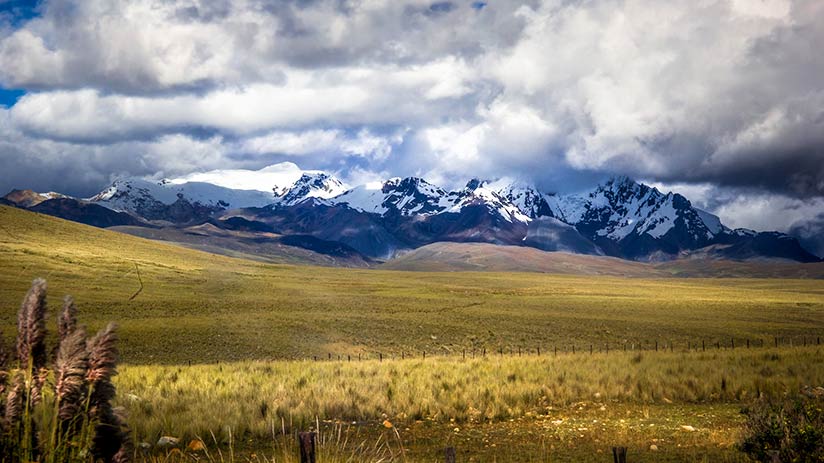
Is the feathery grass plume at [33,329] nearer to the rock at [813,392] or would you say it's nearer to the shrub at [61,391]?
the shrub at [61,391]

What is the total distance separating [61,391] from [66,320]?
1.36 feet

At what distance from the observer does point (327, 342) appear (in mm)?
43531

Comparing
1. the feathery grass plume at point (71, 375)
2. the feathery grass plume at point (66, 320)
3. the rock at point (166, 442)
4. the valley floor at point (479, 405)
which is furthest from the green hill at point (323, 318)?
the feathery grass plume at point (71, 375)

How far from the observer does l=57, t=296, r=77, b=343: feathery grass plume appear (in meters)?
2.77

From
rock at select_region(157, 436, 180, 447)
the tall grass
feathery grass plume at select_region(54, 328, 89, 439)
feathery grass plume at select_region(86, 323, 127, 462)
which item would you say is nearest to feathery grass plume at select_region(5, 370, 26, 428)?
feathery grass plume at select_region(54, 328, 89, 439)

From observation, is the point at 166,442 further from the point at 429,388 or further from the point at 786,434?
the point at 786,434

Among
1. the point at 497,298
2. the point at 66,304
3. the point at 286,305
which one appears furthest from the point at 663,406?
the point at 497,298

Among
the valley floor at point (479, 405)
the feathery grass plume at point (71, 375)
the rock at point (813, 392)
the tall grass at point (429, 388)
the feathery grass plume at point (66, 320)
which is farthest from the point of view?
the rock at point (813, 392)

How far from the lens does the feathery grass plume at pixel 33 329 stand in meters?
2.56

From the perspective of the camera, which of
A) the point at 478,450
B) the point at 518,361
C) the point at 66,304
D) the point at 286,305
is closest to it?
the point at 66,304

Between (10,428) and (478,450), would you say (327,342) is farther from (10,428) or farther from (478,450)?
(10,428)

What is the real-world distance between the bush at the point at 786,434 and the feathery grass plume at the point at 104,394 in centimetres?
722

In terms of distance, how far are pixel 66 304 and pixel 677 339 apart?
168 ft

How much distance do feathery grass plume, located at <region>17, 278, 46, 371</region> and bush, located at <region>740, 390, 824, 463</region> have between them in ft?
24.9
